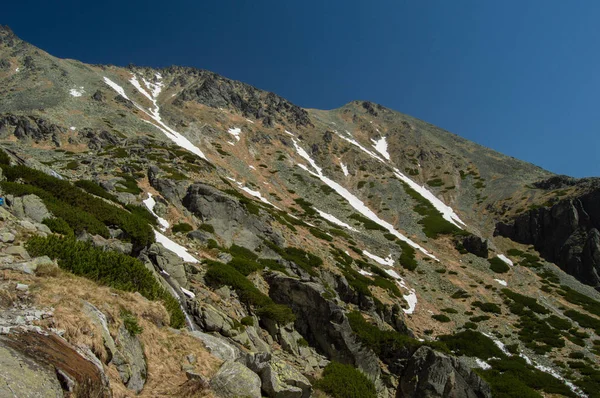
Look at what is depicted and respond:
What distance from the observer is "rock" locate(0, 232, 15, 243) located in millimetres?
10328

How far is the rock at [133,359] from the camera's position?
315 inches

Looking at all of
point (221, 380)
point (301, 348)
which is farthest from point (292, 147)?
point (221, 380)

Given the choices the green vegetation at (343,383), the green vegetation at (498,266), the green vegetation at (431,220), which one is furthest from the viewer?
the green vegetation at (431,220)

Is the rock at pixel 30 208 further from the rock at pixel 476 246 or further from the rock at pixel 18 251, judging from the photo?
the rock at pixel 476 246

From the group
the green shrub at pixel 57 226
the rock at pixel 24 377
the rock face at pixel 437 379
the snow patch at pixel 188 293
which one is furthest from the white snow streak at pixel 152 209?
the rock at pixel 24 377

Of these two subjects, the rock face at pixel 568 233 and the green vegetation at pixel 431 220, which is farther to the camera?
the green vegetation at pixel 431 220

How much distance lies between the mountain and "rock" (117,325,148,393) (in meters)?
0.05

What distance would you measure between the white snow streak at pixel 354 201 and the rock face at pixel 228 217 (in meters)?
32.7

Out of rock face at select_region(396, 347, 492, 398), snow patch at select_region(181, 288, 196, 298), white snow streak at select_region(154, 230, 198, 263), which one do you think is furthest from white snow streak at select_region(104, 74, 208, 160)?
rock face at select_region(396, 347, 492, 398)

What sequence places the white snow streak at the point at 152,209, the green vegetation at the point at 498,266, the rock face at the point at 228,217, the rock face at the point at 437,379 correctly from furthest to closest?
the green vegetation at the point at 498,266
the rock face at the point at 228,217
the white snow streak at the point at 152,209
the rock face at the point at 437,379

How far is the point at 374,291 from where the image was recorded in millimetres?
34688

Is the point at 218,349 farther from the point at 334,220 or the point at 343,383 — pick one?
the point at 334,220

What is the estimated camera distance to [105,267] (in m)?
11.5

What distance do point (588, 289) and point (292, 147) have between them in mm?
74990
